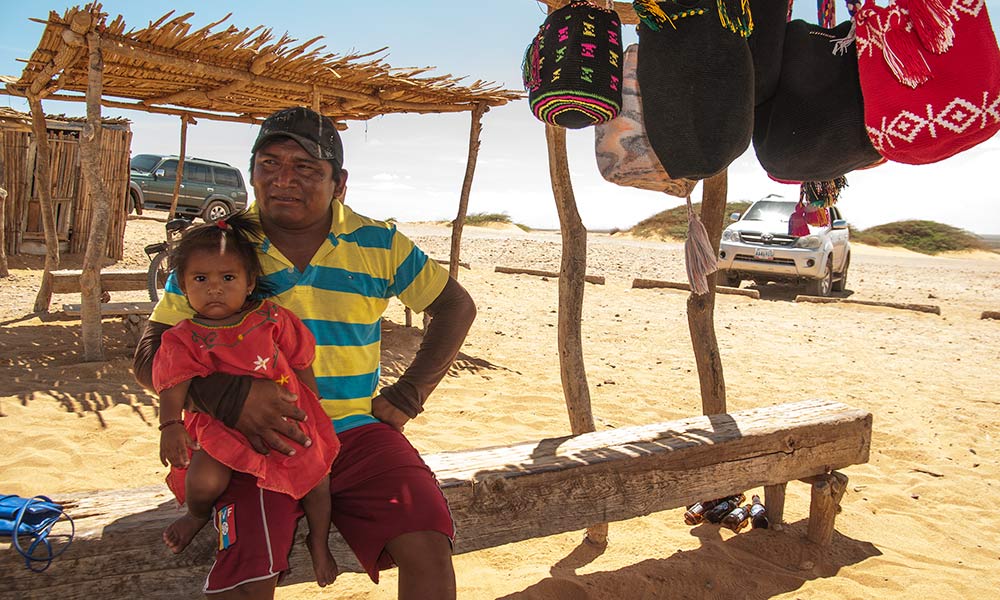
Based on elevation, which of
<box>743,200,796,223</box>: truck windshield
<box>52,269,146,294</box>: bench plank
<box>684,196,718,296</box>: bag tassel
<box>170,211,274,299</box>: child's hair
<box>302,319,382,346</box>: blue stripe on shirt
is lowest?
<box>52,269,146,294</box>: bench plank

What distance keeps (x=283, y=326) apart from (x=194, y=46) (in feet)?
16.0

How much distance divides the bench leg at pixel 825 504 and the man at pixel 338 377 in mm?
2216

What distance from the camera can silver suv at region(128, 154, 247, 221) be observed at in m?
17.5

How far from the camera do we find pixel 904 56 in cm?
174

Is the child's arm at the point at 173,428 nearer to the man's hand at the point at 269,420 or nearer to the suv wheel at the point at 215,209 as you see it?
the man's hand at the point at 269,420

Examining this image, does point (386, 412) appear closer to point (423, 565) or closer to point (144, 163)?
point (423, 565)

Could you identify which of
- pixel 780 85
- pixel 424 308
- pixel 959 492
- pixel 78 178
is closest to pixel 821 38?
pixel 780 85

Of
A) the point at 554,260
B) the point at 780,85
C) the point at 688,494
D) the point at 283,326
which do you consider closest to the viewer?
Answer: the point at 283,326

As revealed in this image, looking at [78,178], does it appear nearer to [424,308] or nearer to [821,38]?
[424,308]

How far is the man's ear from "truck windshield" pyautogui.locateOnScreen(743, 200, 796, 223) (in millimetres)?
11376

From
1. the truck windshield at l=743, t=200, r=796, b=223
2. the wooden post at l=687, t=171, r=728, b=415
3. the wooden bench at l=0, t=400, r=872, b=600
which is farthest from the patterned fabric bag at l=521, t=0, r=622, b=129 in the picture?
the truck windshield at l=743, t=200, r=796, b=223

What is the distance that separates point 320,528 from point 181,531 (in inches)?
15.6

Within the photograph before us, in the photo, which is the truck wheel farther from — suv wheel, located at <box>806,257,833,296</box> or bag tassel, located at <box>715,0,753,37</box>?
bag tassel, located at <box>715,0,753,37</box>

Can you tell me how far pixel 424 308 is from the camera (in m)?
2.35
